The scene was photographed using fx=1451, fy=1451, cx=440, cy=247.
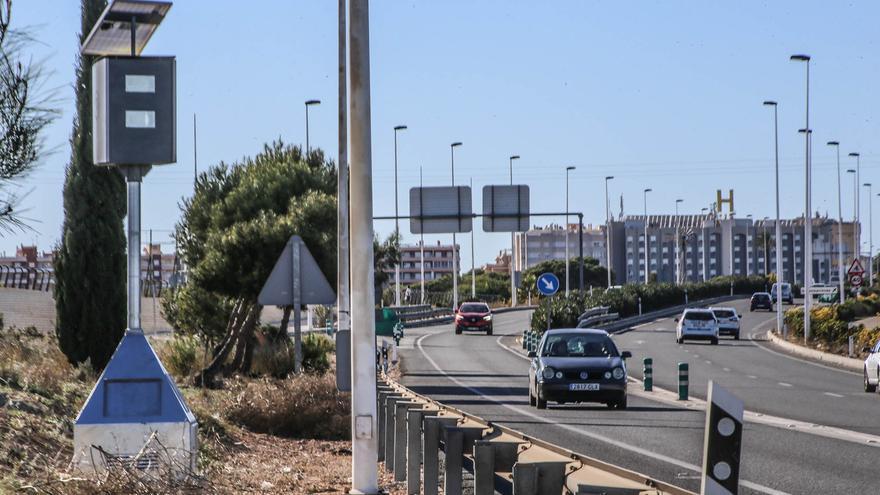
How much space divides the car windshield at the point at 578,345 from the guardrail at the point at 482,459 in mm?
12398

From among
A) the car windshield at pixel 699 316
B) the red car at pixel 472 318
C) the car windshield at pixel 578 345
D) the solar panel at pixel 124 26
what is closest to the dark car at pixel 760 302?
the red car at pixel 472 318

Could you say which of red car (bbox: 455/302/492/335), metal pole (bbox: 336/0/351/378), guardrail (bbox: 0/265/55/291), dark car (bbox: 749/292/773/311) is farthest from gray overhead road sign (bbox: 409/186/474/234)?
dark car (bbox: 749/292/773/311)

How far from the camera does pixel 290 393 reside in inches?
786

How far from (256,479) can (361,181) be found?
317 cm

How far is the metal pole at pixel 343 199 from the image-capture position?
23.8 m

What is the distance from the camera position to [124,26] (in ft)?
40.1

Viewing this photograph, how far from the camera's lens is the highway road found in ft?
52.8

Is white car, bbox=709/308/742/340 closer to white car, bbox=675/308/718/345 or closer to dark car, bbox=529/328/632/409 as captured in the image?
white car, bbox=675/308/718/345

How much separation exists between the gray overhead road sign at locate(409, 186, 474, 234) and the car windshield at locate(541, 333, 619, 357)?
36.2 ft

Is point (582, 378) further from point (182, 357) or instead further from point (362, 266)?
point (362, 266)

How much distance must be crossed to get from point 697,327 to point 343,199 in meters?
39.1

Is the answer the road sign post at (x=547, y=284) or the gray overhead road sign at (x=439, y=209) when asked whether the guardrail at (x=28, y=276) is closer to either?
the gray overhead road sign at (x=439, y=209)

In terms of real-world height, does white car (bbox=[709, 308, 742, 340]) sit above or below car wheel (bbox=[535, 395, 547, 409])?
below

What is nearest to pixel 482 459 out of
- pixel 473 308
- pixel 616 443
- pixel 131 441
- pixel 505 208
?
pixel 131 441
